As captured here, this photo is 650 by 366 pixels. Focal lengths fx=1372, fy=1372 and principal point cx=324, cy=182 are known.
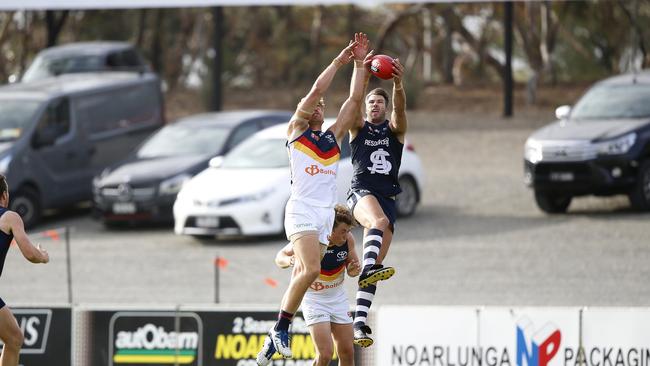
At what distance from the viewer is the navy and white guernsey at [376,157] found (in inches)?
472

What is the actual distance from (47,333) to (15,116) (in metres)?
9.52

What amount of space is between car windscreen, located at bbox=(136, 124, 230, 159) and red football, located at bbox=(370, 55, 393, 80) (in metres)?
11.4

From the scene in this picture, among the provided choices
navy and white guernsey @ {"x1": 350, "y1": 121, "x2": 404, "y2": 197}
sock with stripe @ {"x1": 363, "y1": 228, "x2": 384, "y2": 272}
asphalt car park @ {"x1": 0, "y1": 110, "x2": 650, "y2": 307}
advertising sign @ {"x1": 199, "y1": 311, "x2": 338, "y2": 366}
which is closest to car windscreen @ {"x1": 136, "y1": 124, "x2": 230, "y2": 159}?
asphalt car park @ {"x1": 0, "y1": 110, "x2": 650, "y2": 307}

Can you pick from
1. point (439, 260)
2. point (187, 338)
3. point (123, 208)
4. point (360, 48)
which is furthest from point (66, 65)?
point (360, 48)

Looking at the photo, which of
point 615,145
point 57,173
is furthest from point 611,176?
point 57,173

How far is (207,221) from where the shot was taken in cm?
2050

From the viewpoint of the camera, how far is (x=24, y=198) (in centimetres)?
2222

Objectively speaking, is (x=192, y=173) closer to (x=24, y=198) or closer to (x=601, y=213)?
(x=24, y=198)

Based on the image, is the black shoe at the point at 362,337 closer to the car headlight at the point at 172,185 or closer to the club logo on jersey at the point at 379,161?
the club logo on jersey at the point at 379,161

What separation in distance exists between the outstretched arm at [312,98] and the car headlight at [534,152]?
10.5 meters

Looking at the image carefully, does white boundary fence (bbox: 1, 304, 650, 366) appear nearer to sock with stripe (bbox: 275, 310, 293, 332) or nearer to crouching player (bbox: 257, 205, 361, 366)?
crouching player (bbox: 257, 205, 361, 366)

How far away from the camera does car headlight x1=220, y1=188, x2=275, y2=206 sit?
66.7ft

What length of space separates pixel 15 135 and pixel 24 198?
3.48ft

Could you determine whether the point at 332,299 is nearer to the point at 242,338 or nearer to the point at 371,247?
the point at 371,247
